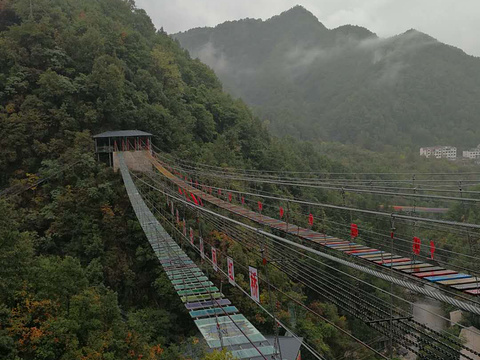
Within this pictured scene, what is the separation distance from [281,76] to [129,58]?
271ft

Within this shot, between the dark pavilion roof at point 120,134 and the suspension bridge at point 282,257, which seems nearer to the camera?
the suspension bridge at point 282,257

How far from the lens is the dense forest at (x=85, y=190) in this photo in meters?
Answer: 7.79

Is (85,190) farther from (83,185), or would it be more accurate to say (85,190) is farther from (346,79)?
(346,79)

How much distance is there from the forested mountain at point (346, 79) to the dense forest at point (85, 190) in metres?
40.4

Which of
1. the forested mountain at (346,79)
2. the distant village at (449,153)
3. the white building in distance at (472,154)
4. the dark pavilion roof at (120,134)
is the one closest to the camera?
the dark pavilion roof at (120,134)

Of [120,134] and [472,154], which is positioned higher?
[120,134]

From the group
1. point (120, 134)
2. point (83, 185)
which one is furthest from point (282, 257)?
point (120, 134)

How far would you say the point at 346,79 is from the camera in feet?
288

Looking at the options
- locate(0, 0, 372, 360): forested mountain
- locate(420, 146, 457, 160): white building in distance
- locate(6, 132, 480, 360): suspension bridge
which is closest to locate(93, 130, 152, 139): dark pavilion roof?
locate(6, 132, 480, 360): suspension bridge

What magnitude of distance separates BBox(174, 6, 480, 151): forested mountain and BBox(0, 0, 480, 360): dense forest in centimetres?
4037

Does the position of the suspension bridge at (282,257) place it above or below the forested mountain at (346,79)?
below

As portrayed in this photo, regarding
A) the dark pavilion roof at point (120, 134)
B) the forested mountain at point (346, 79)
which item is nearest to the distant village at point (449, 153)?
the forested mountain at point (346, 79)

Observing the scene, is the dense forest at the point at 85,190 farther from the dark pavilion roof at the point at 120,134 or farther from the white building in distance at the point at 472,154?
the white building in distance at the point at 472,154

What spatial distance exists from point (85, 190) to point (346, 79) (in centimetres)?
8192
